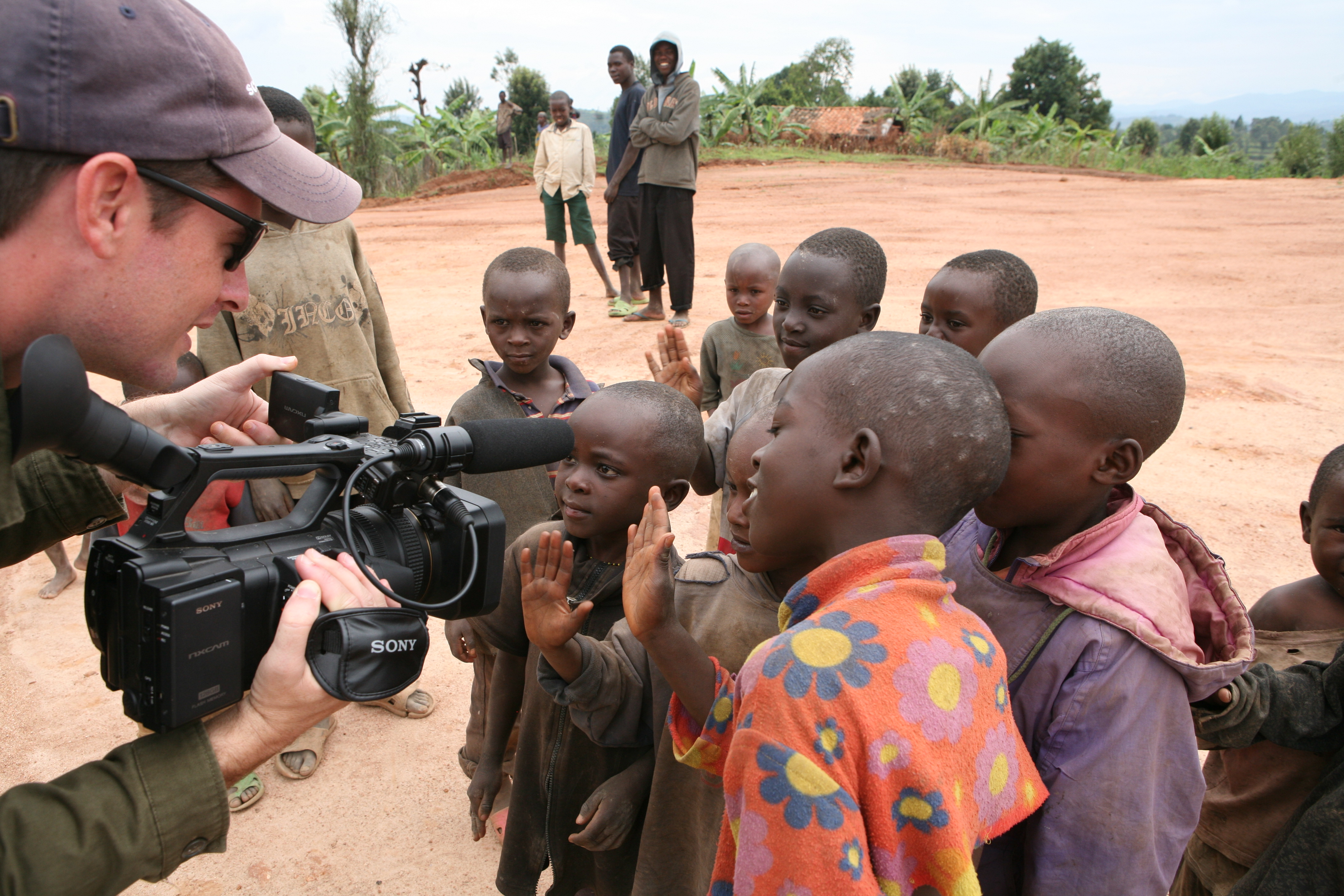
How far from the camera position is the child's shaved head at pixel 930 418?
50.8 inches

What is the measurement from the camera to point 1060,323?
153 centimetres

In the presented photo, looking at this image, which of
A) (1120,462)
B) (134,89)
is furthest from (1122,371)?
Answer: (134,89)

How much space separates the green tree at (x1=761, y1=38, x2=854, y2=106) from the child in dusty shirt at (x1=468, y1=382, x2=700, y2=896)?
26.2 meters

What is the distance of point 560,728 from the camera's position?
2102 mm

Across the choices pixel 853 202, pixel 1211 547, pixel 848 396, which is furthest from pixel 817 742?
pixel 853 202

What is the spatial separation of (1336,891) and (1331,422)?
5.67 metres

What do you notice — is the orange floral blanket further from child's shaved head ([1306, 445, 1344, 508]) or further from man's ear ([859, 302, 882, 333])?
man's ear ([859, 302, 882, 333])

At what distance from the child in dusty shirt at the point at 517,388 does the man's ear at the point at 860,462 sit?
1.55m

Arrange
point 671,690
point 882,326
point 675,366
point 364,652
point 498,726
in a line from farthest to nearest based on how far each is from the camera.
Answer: point 882,326 < point 675,366 < point 498,726 < point 671,690 < point 364,652

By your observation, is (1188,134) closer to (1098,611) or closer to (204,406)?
(1098,611)

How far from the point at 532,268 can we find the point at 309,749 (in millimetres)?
1938

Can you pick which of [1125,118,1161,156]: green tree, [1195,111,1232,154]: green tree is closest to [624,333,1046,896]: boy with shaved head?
[1195,111,1232,154]: green tree

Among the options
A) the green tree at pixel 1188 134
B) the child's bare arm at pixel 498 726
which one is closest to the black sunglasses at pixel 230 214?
the child's bare arm at pixel 498 726

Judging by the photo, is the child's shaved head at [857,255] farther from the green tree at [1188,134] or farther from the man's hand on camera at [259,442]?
the green tree at [1188,134]
